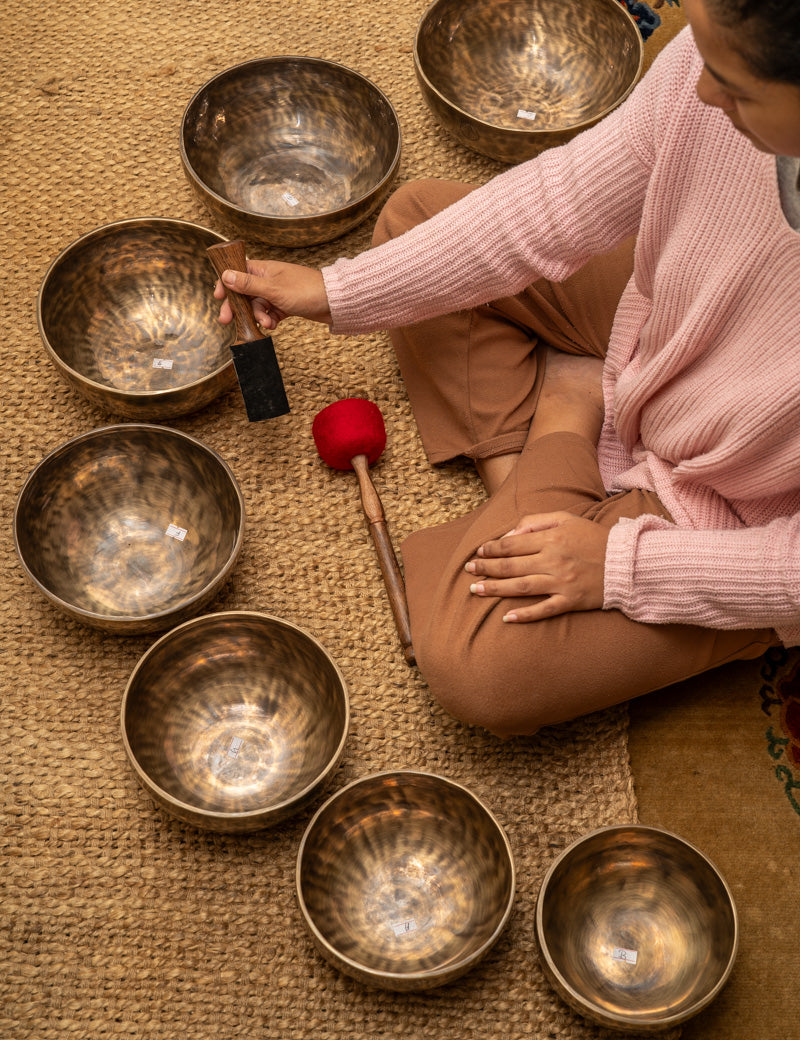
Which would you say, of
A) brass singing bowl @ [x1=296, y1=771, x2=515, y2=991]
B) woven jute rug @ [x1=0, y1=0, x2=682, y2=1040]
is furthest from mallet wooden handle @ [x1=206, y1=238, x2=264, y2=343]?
brass singing bowl @ [x1=296, y1=771, x2=515, y2=991]

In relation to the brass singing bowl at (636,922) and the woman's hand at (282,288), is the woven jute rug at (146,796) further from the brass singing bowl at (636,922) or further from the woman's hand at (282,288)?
the woman's hand at (282,288)

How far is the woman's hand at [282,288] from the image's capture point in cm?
138

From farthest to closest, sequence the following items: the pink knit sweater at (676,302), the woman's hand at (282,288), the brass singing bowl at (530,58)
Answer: the brass singing bowl at (530,58), the woman's hand at (282,288), the pink knit sweater at (676,302)

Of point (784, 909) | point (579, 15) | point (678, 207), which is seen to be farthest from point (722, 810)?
point (579, 15)

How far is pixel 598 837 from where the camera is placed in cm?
129

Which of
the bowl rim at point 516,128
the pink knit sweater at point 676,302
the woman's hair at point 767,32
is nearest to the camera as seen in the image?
the woman's hair at point 767,32

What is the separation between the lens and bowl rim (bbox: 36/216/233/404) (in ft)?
4.96

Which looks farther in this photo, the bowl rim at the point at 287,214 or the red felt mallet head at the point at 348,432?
the bowl rim at the point at 287,214

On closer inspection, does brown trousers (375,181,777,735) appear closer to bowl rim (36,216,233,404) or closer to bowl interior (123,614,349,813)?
bowl interior (123,614,349,813)

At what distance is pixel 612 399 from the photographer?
1.44m

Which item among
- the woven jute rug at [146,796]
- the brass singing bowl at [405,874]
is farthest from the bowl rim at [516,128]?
the brass singing bowl at [405,874]

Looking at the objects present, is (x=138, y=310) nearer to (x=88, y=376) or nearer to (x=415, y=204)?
(x=88, y=376)

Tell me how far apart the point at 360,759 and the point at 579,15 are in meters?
1.47

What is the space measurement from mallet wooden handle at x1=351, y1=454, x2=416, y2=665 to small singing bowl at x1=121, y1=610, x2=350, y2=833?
0.43 ft
